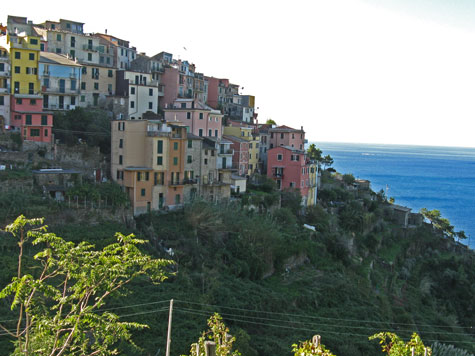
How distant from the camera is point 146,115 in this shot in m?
43.4

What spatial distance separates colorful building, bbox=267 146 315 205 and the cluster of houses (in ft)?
0.31

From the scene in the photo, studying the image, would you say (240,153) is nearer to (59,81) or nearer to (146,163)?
(146,163)

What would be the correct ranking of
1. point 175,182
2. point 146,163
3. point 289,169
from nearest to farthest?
point 146,163 < point 175,182 < point 289,169

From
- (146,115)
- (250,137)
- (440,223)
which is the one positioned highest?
(146,115)

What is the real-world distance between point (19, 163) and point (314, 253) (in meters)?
21.4

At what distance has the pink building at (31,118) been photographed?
3484 cm

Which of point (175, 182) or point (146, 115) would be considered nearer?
point (175, 182)

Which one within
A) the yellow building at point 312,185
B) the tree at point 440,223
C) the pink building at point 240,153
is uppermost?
the pink building at point 240,153

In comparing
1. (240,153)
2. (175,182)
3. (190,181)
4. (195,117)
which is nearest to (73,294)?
(175,182)

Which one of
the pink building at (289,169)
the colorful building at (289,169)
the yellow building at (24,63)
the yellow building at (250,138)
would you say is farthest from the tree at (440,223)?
the yellow building at (24,63)

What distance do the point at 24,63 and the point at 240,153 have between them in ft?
64.6

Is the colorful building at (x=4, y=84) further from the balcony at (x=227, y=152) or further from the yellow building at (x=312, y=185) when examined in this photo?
the yellow building at (x=312, y=185)

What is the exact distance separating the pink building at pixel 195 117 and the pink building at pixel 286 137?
9099 millimetres

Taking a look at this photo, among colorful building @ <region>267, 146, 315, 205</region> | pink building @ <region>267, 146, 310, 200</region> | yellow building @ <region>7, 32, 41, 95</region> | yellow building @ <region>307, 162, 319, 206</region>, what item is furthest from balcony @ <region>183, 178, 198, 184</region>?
yellow building @ <region>307, 162, 319, 206</region>
